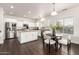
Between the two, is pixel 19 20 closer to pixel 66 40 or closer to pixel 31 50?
pixel 31 50

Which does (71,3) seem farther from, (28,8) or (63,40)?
(28,8)

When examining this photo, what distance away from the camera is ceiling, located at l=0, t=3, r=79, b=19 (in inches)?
87.4

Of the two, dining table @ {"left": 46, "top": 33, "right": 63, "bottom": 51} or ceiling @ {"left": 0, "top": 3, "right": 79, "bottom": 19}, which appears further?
dining table @ {"left": 46, "top": 33, "right": 63, "bottom": 51}

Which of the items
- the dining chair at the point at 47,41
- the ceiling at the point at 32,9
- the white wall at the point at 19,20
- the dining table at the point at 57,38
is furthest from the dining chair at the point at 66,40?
the white wall at the point at 19,20

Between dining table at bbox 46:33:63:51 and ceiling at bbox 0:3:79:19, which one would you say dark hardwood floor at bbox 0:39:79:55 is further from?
ceiling at bbox 0:3:79:19

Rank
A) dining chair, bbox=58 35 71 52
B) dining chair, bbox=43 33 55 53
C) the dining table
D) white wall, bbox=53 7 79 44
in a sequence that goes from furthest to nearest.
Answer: dining chair, bbox=43 33 55 53 → the dining table → dining chair, bbox=58 35 71 52 → white wall, bbox=53 7 79 44

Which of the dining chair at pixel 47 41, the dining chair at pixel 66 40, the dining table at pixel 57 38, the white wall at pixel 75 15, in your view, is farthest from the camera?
the dining chair at pixel 47 41

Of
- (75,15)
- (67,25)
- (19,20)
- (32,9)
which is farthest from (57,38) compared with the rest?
(19,20)

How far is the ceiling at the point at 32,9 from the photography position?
2219 mm

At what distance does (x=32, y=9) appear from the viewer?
7.70 feet

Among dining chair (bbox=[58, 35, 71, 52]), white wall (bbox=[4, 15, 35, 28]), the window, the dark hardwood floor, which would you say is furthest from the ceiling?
the dark hardwood floor

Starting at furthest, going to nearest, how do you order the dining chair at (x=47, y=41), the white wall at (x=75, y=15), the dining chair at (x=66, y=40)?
1. the dining chair at (x=47, y=41)
2. the dining chair at (x=66, y=40)
3. the white wall at (x=75, y=15)

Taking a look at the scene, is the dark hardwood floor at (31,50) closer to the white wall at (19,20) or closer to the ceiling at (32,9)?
the white wall at (19,20)
